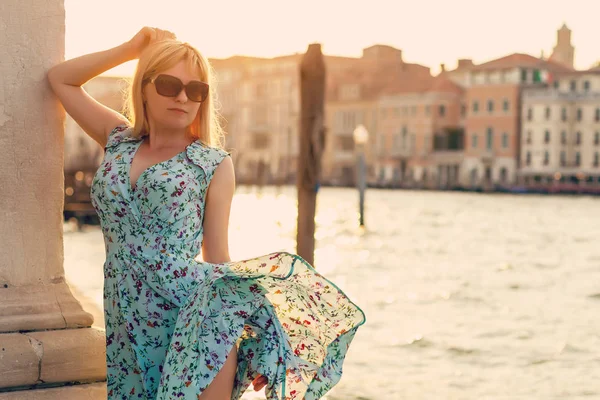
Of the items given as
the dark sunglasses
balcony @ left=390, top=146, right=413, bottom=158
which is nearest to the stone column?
the dark sunglasses

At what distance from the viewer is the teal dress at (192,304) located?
1811 mm

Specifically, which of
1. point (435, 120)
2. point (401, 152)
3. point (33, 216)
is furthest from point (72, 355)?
point (401, 152)

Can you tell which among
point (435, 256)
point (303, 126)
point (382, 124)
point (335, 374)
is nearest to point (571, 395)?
point (335, 374)

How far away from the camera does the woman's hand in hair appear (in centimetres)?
210

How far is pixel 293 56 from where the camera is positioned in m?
71.2

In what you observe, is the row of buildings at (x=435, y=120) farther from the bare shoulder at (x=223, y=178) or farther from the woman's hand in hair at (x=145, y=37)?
the bare shoulder at (x=223, y=178)

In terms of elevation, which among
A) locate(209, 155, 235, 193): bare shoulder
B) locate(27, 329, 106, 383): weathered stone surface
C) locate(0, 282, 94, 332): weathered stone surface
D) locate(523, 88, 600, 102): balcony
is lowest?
locate(27, 329, 106, 383): weathered stone surface

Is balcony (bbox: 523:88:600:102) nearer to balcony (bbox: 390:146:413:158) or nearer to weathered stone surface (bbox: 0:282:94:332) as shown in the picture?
balcony (bbox: 390:146:413:158)

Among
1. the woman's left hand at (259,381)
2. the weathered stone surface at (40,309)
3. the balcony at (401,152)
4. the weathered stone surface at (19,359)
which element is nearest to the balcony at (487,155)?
the balcony at (401,152)

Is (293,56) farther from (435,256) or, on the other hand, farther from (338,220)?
(435,256)

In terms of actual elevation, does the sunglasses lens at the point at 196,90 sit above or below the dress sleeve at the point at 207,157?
above

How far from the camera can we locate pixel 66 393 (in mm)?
2256

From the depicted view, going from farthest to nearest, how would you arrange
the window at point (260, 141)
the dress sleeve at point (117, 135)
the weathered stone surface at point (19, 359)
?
the window at point (260, 141), the weathered stone surface at point (19, 359), the dress sleeve at point (117, 135)

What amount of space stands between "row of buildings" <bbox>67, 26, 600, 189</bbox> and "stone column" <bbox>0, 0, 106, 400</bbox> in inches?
1869
